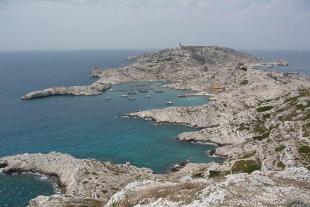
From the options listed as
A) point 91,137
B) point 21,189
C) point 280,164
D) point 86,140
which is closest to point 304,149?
point 280,164

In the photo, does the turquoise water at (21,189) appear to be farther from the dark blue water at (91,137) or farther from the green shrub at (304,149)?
the green shrub at (304,149)

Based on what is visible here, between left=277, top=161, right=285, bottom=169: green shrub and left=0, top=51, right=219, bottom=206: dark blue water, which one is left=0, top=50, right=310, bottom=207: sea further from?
left=277, top=161, right=285, bottom=169: green shrub

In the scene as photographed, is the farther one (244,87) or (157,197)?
(244,87)

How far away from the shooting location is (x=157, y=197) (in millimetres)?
40031

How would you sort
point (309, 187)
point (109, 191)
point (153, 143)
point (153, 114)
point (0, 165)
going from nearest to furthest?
point (309, 187)
point (109, 191)
point (0, 165)
point (153, 143)
point (153, 114)

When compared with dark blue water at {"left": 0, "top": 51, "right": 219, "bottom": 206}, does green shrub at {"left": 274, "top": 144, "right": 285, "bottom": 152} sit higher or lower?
higher

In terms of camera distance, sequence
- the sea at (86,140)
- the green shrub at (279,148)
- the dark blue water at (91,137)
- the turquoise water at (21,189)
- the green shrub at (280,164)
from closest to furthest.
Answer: the green shrub at (280,164)
the green shrub at (279,148)
the turquoise water at (21,189)
the sea at (86,140)
the dark blue water at (91,137)

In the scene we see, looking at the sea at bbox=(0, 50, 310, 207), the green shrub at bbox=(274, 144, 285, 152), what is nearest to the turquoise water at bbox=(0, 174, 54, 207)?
the sea at bbox=(0, 50, 310, 207)

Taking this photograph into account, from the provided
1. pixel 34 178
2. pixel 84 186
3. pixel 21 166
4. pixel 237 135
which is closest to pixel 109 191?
pixel 84 186

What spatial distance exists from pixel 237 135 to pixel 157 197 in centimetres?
9301

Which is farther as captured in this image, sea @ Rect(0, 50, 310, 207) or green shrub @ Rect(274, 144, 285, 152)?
sea @ Rect(0, 50, 310, 207)

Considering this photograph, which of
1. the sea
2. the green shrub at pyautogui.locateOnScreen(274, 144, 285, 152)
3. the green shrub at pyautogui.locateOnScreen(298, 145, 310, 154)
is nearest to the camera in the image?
the green shrub at pyautogui.locateOnScreen(298, 145, 310, 154)

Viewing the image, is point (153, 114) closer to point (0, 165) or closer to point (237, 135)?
point (237, 135)

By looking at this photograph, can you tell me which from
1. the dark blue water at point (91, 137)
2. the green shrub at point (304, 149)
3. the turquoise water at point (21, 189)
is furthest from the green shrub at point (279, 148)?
the turquoise water at point (21, 189)
